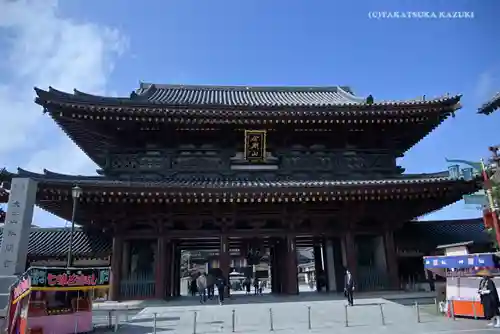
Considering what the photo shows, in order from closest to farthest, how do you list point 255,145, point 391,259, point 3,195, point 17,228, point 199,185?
point 17,228
point 3,195
point 199,185
point 391,259
point 255,145

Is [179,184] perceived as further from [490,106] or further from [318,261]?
[490,106]

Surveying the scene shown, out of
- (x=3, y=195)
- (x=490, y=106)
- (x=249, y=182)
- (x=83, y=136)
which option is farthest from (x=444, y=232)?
(x=3, y=195)

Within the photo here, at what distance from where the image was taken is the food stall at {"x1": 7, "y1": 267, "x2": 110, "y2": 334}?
10.2 m

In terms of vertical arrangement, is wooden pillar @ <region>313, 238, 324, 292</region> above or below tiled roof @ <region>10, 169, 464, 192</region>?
below

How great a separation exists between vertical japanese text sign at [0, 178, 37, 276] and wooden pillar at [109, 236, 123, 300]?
474 centimetres

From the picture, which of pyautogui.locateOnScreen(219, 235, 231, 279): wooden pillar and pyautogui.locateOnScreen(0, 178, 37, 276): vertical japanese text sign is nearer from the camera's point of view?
pyautogui.locateOnScreen(0, 178, 37, 276): vertical japanese text sign

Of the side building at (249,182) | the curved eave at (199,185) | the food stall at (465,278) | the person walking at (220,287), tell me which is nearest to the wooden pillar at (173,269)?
the side building at (249,182)

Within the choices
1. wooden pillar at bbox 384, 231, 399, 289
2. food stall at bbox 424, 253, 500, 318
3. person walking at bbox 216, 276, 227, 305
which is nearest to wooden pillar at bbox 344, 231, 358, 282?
wooden pillar at bbox 384, 231, 399, 289

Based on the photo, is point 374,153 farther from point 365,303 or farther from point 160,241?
point 160,241

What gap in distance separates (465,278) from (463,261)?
742 millimetres

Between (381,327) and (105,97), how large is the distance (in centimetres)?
1586

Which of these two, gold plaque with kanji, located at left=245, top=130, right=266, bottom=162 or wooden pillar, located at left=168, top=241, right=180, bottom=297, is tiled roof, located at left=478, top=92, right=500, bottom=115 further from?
wooden pillar, located at left=168, top=241, right=180, bottom=297

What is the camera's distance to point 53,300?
11234mm

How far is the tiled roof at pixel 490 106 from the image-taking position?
2497cm
